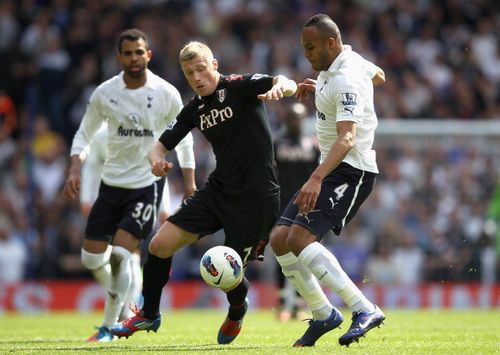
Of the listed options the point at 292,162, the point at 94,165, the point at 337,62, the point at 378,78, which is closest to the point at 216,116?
the point at 337,62

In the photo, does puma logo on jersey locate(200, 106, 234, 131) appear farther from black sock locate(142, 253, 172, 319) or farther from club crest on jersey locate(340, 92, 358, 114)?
black sock locate(142, 253, 172, 319)

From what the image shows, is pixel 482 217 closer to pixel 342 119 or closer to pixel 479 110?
pixel 479 110

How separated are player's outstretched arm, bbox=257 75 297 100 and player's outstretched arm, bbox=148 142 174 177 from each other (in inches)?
36.6

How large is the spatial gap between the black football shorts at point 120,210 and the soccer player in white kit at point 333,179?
7.21 feet

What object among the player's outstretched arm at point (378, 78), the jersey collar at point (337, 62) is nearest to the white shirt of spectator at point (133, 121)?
the player's outstretched arm at point (378, 78)

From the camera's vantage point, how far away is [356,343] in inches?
329

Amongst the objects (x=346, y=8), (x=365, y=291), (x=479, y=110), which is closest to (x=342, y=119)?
(x=365, y=291)

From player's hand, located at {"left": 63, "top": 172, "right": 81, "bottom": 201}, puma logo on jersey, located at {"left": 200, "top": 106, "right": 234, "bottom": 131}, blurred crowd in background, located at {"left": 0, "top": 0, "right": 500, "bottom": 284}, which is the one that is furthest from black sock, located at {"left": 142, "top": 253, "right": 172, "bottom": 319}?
blurred crowd in background, located at {"left": 0, "top": 0, "right": 500, "bottom": 284}

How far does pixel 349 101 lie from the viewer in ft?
25.2

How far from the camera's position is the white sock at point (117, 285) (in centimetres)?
971

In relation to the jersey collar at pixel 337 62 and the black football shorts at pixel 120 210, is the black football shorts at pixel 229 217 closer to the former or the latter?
the jersey collar at pixel 337 62

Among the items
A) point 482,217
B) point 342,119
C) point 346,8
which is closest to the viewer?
point 342,119

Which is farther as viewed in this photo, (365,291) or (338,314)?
(365,291)

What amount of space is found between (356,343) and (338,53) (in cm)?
234
